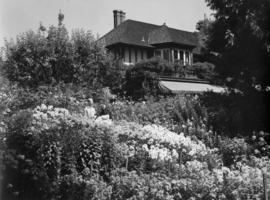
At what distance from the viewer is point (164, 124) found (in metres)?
12.6

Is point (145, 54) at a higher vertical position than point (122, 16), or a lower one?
lower

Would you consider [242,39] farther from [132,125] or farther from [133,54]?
[133,54]

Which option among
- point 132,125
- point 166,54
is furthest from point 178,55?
point 132,125

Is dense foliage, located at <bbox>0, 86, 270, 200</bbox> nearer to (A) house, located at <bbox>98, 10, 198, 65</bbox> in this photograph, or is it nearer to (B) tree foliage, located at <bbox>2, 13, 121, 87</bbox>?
(B) tree foliage, located at <bbox>2, 13, 121, 87</bbox>

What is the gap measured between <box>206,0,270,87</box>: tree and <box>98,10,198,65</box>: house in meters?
23.7

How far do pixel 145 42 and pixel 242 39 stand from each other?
27.7 m

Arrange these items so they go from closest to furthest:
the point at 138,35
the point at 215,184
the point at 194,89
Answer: the point at 215,184
the point at 194,89
the point at 138,35

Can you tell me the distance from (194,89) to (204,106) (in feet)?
58.5

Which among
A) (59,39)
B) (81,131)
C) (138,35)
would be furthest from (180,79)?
(81,131)

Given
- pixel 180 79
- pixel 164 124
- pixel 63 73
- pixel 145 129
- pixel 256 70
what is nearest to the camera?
pixel 145 129

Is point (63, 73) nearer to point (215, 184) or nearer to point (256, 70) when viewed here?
point (256, 70)

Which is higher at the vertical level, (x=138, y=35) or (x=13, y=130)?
(x=138, y=35)

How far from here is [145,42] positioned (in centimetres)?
4084

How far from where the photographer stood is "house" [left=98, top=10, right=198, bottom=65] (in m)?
39.1
